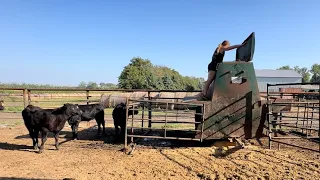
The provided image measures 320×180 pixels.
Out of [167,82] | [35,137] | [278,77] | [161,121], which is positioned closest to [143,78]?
[167,82]

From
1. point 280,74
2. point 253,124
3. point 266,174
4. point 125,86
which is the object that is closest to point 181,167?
point 266,174

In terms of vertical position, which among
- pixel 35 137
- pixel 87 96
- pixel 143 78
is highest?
pixel 143 78

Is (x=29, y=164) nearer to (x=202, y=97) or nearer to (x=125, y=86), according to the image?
(x=202, y=97)

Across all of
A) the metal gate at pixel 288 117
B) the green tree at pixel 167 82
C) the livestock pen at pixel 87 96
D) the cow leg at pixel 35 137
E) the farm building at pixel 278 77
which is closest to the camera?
the metal gate at pixel 288 117

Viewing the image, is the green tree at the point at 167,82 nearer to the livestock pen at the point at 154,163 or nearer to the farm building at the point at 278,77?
the farm building at the point at 278,77

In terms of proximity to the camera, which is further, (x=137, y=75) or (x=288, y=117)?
(x=137, y=75)

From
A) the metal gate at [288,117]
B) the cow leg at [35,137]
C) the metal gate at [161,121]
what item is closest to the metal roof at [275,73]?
the metal gate at [288,117]

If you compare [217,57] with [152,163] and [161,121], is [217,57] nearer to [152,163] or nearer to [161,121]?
[152,163]

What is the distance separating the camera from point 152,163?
5945 mm

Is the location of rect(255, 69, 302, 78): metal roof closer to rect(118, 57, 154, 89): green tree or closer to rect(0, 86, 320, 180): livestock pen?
rect(118, 57, 154, 89): green tree

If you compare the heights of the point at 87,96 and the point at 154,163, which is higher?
the point at 87,96

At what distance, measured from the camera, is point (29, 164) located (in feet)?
20.0

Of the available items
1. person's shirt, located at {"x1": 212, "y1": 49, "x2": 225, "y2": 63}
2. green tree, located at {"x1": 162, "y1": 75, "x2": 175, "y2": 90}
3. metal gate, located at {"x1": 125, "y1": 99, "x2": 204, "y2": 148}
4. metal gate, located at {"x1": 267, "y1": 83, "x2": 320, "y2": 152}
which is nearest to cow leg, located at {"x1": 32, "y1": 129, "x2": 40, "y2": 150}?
metal gate, located at {"x1": 125, "y1": 99, "x2": 204, "y2": 148}

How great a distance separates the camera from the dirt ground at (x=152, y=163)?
17.0ft
